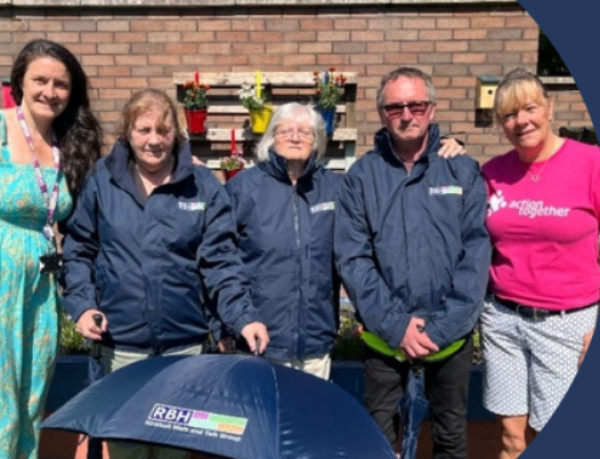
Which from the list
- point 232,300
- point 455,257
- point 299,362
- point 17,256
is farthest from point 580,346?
point 17,256

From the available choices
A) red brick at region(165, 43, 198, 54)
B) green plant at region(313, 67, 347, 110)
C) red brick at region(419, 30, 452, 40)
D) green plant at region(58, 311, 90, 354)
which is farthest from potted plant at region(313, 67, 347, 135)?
green plant at region(58, 311, 90, 354)

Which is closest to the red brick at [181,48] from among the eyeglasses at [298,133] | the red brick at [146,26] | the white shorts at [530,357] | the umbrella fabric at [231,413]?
the red brick at [146,26]

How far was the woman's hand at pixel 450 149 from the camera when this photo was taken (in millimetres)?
3359

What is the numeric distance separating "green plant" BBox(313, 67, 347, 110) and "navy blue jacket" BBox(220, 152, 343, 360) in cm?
297

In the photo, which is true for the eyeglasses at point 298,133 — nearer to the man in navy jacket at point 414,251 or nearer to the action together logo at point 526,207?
the man in navy jacket at point 414,251

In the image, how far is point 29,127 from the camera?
10.8ft

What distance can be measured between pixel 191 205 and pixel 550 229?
4.89 feet

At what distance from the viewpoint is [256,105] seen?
6.34 metres

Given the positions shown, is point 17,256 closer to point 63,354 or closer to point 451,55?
point 63,354

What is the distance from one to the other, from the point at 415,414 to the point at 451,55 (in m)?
4.02

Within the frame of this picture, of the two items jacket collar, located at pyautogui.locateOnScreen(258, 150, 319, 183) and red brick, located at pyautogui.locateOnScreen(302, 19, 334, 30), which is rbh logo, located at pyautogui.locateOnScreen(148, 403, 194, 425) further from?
red brick, located at pyautogui.locateOnScreen(302, 19, 334, 30)

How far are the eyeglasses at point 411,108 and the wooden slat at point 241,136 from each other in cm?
321

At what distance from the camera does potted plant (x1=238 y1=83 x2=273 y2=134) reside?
6332 mm

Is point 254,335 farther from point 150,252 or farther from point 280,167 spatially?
point 280,167
